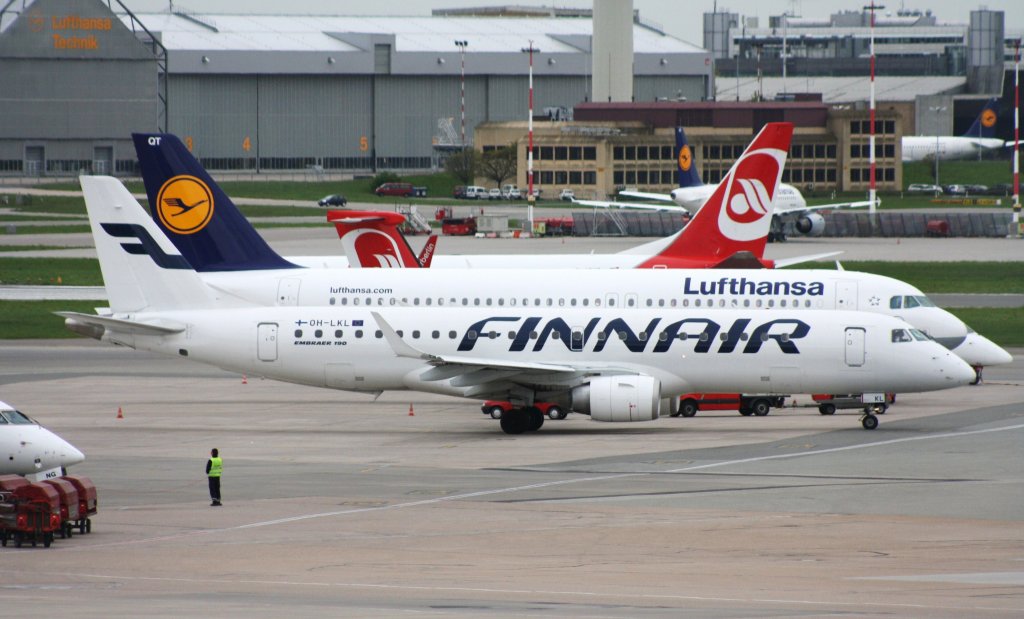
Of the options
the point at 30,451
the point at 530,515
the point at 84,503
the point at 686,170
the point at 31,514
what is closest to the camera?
the point at 31,514

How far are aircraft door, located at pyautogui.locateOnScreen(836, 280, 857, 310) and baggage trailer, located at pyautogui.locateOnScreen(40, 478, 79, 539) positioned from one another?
25789 millimetres

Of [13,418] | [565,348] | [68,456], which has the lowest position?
[68,456]

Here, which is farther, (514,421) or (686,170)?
(686,170)

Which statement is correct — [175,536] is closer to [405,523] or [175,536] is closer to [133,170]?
[405,523]

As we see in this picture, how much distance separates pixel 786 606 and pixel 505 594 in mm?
4104

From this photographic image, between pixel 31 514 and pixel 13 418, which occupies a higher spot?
pixel 13 418

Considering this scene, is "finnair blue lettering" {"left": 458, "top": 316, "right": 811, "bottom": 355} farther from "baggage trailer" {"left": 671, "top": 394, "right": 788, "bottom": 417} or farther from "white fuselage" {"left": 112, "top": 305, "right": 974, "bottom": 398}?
"baggage trailer" {"left": 671, "top": 394, "right": 788, "bottom": 417}

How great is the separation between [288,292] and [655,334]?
12.0 m

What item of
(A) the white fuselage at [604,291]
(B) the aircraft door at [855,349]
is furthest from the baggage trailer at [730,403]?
(B) the aircraft door at [855,349]

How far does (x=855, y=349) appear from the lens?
3997 centimetres

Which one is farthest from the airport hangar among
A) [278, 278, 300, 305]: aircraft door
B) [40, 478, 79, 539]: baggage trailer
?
[40, 478, 79, 539]: baggage trailer

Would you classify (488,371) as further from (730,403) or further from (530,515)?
(530,515)

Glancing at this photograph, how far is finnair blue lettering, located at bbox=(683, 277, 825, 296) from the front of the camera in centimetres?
4572

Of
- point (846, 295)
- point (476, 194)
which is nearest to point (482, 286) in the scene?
point (846, 295)
